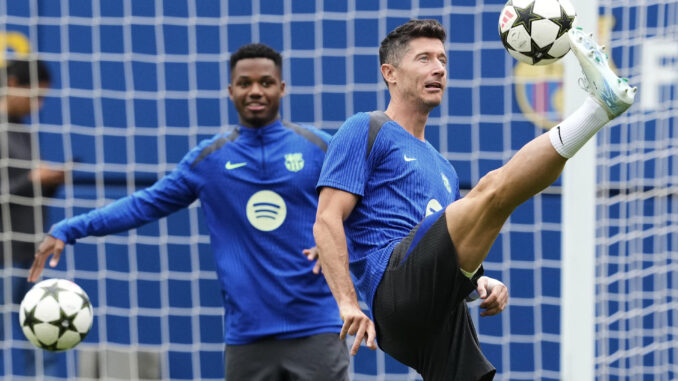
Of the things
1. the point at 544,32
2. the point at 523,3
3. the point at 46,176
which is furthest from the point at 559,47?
the point at 46,176

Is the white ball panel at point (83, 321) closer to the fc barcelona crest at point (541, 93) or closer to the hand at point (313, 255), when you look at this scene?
the hand at point (313, 255)

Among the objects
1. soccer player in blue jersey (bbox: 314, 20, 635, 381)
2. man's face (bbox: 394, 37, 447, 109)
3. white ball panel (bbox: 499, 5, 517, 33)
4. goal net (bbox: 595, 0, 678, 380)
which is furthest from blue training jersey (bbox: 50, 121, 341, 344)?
goal net (bbox: 595, 0, 678, 380)

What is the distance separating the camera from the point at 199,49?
643 cm

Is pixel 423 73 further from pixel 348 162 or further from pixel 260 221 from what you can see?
pixel 260 221

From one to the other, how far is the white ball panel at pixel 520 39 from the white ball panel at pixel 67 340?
241cm

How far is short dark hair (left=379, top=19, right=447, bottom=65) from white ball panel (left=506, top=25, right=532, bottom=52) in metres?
0.28

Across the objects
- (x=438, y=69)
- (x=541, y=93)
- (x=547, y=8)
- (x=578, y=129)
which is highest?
(x=547, y=8)

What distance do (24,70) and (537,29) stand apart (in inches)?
143

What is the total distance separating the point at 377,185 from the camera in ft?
12.5

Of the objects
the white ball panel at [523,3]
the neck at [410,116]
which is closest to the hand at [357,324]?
the neck at [410,116]

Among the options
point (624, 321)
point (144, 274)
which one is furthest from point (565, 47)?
point (144, 274)

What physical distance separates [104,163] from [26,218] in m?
0.58

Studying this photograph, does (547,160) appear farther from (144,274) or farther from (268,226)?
(144,274)

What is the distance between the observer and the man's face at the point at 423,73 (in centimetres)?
397
